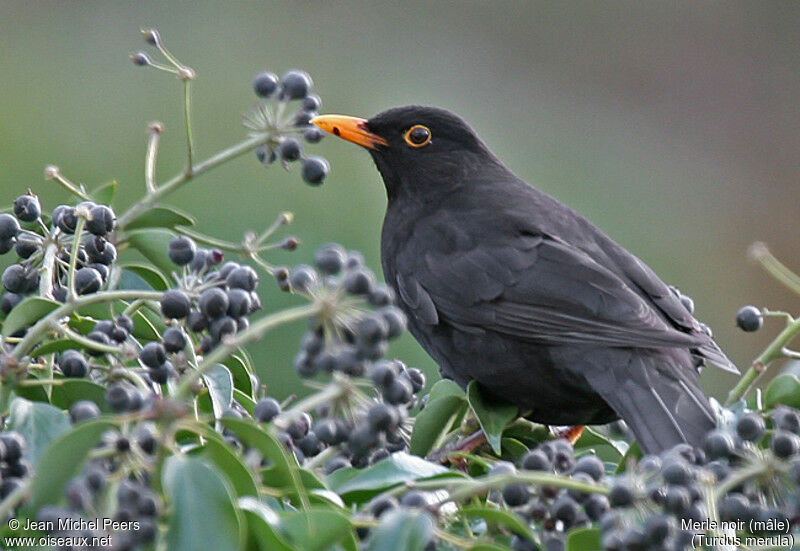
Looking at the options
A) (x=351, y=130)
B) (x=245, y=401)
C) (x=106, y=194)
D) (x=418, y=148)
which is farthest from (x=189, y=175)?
(x=418, y=148)

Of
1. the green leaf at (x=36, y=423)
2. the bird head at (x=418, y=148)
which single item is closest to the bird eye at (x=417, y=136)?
the bird head at (x=418, y=148)

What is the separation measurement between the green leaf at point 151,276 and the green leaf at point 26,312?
1.62ft

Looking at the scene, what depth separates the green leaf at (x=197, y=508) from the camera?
4.96 feet

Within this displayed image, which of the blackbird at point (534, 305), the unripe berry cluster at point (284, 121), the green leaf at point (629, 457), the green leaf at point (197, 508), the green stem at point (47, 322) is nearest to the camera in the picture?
the green leaf at point (197, 508)

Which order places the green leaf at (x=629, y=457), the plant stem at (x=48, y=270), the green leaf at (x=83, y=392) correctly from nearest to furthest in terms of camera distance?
the green leaf at (x=83, y=392) → the plant stem at (x=48, y=270) → the green leaf at (x=629, y=457)

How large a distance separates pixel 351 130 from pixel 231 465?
119 inches

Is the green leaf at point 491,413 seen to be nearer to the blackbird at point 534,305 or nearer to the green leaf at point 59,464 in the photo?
the blackbird at point 534,305

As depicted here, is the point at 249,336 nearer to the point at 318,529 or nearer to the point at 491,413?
the point at 318,529

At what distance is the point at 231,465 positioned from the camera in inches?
66.2

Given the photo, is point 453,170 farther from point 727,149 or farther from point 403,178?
point 727,149

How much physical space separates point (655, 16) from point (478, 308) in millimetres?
12178

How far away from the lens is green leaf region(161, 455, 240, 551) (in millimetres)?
1512

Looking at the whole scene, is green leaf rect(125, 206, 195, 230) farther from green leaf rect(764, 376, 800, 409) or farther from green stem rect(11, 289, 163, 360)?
green leaf rect(764, 376, 800, 409)

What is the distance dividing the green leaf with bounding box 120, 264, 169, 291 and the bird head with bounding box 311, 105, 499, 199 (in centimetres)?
196
